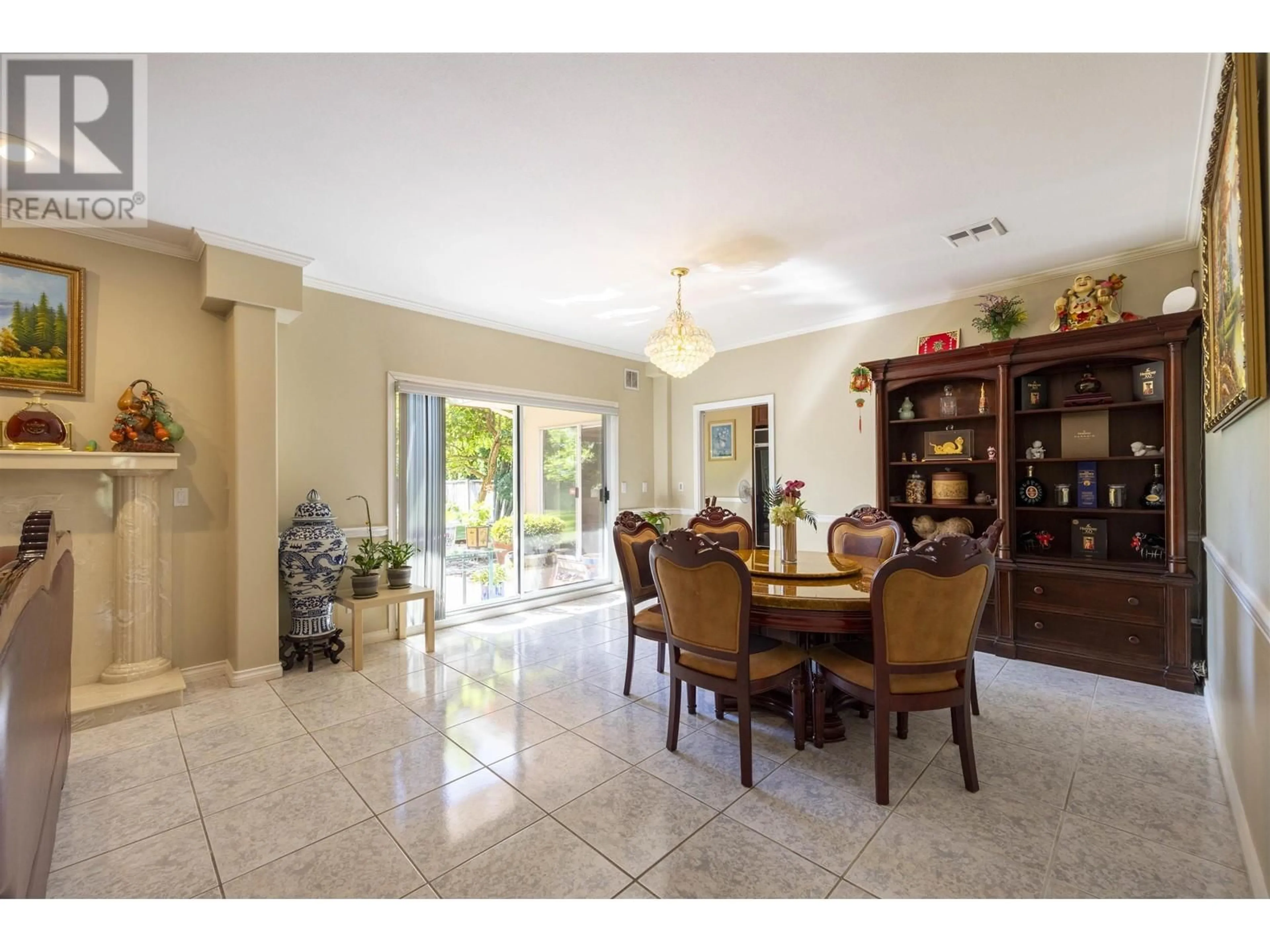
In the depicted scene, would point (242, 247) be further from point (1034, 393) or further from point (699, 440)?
point (1034, 393)

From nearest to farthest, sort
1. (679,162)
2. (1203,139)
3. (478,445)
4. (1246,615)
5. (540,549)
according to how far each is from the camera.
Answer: (1246,615)
(1203,139)
(679,162)
(478,445)
(540,549)

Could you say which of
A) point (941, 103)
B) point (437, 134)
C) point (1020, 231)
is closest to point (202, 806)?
point (437, 134)

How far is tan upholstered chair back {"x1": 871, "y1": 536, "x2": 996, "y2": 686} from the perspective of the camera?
6.43ft

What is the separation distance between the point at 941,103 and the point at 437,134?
2010 millimetres

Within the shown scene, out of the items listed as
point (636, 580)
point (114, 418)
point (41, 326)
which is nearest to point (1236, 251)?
point (636, 580)

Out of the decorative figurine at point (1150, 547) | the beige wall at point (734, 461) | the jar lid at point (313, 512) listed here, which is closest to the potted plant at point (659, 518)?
the beige wall at point (734, 461)

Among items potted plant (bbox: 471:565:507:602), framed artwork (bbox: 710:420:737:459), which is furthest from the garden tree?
framed artwork (bbox: 710:420:737:459)

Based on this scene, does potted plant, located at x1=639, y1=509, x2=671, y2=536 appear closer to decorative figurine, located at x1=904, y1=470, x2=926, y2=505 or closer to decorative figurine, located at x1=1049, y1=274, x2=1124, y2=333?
decorative figurine, located at x1=904, y1=470, x2=926, y2=505

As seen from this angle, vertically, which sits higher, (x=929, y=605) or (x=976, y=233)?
(x=976, y=233)

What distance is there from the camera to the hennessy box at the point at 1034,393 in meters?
3.66

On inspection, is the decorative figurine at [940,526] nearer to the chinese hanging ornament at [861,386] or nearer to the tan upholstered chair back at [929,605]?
the chinese hanging ornament at [861,386]

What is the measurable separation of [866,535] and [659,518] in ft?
9.10

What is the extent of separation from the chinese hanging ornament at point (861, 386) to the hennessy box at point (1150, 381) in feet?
5.33

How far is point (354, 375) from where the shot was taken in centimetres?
400
